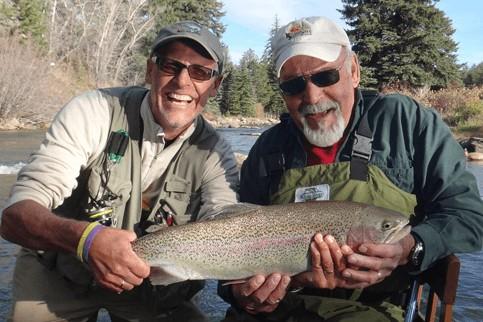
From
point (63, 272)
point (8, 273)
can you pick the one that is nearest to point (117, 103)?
point (63, 272)

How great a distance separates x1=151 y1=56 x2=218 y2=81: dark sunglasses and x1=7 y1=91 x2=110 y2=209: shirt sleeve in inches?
19.1

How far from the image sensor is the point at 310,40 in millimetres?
3373

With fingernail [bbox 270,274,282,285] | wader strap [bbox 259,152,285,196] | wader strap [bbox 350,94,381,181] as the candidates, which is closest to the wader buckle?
wader strap [bbox 350,94,381,181]

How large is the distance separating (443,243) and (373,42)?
35.2 meters

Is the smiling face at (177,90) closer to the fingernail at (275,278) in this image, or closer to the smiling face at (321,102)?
the smiling face at (321,102)

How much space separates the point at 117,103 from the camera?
12.0ft

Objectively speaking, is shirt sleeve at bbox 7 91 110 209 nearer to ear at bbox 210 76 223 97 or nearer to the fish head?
ear at bbox 210 76 223 97

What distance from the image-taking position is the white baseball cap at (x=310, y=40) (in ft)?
11.1

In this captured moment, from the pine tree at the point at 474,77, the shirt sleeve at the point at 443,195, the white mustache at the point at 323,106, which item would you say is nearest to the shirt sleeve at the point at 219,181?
the white mustache at the point at 323,106

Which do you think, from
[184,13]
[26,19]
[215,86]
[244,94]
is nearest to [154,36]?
[184,13]

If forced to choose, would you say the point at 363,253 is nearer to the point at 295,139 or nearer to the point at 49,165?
the point at 295,139

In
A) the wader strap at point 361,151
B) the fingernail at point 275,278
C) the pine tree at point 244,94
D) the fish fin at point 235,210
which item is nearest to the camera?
the fingernail at point 275,278

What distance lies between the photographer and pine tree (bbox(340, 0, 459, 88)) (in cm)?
3588

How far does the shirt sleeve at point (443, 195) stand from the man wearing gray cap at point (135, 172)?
52.8 inches
